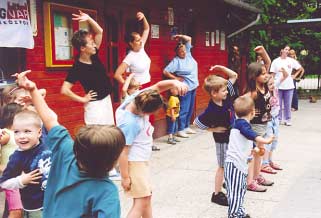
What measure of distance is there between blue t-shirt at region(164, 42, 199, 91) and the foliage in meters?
6.67

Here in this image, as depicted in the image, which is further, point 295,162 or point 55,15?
point 295,162

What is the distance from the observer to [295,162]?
6848mm

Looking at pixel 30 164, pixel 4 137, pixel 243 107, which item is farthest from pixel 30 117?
pixel 243 107

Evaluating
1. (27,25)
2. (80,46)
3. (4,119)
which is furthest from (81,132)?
(27,25)

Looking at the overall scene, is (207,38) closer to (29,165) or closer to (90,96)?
(90,96)

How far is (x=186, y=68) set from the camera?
852cm

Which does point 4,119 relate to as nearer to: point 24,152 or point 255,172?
point 24,152

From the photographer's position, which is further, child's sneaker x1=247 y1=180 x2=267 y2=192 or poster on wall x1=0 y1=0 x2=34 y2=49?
child's sneaker x1=247 y1=180 x2=267 y2=192

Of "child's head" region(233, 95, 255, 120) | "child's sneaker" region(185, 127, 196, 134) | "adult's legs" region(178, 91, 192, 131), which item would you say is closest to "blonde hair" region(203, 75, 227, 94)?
"child's head" region(233, 95, 255, 120)

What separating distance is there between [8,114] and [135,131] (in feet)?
3.12

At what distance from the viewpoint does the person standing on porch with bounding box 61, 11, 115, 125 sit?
202 inches

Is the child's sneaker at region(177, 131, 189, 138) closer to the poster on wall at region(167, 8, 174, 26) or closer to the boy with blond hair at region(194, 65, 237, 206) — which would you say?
the poster on wall at region(167, 8, 174, 26)

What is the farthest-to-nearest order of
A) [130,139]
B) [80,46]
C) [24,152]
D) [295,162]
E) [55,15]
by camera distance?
[295,162] → [55,15] → [80,46] → [130,139] → [24,152]

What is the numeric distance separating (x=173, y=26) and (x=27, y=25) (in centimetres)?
464
